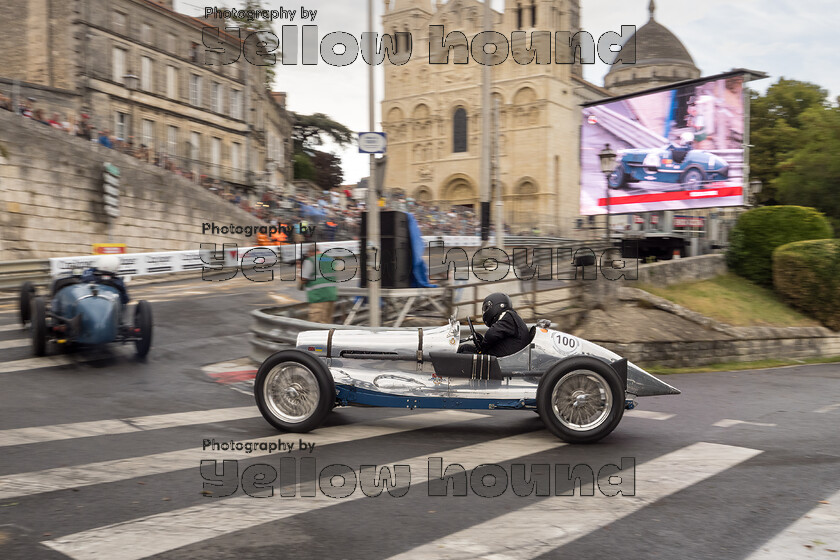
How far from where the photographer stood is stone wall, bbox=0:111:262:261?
23531 millimetres

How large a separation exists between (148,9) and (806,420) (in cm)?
3847

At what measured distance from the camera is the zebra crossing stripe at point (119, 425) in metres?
6.84

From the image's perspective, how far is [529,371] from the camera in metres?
7.32

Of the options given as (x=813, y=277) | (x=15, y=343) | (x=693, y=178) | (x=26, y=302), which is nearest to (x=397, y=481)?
(x=15, y=343)

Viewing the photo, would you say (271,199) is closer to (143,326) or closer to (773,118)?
(143,326)

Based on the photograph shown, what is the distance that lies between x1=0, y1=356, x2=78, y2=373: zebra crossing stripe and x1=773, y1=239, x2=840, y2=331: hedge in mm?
19895

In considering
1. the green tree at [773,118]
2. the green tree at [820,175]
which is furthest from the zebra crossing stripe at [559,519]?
the green tree at [773,118]

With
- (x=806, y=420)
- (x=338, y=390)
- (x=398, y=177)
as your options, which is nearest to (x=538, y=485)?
(x=338, y=390)

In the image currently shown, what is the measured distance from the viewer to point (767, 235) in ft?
80.3

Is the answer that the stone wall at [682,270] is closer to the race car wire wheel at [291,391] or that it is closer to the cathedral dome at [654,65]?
the race car wire wheel at [291,391]

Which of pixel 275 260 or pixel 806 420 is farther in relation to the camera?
pixel 275 260

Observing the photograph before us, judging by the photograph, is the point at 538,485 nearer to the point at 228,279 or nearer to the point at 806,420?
the point at 806,420

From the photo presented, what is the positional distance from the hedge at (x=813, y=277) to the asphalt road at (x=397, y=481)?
13.4 metres

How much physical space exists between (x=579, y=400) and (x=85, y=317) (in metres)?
7.42
